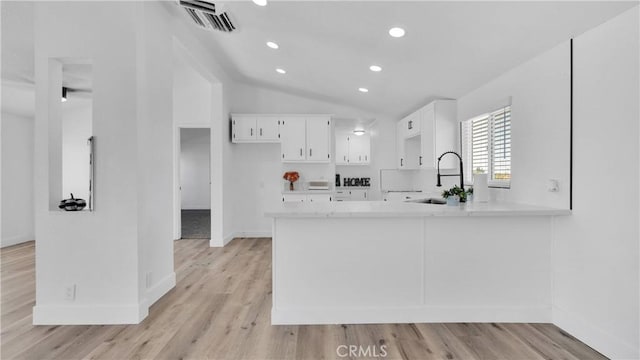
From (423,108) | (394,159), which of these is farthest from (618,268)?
(394,159)

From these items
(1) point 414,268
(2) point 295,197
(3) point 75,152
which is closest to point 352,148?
(2) point 295,197

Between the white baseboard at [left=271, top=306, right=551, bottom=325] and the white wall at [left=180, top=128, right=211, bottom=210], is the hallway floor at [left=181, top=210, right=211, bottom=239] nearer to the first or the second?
the white wall at [left=180, top=128, right=211, bottom=210]

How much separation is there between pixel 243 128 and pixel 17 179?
402 centimetres

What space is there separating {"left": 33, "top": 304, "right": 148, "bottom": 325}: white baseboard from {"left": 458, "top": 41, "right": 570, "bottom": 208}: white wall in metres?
3.50

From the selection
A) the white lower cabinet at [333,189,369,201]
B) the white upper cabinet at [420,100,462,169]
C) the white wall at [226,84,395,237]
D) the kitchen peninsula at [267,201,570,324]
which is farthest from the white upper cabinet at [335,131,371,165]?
the kitchen peninsula at [267,201,570,324]

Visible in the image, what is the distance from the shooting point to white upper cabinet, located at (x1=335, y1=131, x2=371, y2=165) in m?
6.02

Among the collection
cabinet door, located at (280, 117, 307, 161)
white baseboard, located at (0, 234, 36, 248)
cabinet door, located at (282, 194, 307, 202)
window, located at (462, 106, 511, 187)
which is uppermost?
cabinet door, located at (280, 117, 307, 161)

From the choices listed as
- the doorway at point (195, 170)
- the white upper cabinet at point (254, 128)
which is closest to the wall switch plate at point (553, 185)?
the white upper cabinet at point (254, 128)

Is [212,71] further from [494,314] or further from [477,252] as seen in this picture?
[494,314]

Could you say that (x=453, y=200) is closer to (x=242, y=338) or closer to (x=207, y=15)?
(x=242, y=338)

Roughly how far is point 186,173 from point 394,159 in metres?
7.88

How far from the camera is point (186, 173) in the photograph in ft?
36.6

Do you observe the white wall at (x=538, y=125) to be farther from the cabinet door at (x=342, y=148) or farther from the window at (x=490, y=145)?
the cabinet door at (x=342, y=148)

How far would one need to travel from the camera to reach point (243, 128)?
572 cm
